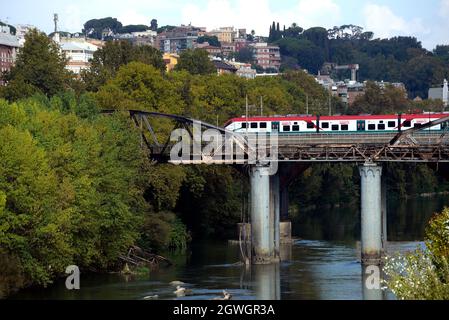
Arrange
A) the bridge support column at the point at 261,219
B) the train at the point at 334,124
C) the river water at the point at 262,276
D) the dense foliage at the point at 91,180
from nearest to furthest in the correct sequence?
1. the dense foliage at the point at 91,180
2. the river water at the point at 262,276
3. the bridge support column at the point at 261,219
4. the train at the point at 334,124

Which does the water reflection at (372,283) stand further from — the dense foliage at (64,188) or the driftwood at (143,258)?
the dense foliage at (64,188)

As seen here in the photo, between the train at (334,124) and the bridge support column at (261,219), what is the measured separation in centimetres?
2350

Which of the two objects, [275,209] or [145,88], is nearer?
[275,209]

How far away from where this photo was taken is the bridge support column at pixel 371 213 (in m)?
98.3

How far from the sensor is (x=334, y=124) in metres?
126

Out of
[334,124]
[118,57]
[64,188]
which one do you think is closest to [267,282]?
[64,188]

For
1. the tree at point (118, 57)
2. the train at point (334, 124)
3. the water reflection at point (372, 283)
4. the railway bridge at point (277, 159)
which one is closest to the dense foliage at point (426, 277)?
the water reflection at point (372, 283)

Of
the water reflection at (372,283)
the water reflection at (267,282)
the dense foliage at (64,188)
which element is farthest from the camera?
the water reflection at (267,282)

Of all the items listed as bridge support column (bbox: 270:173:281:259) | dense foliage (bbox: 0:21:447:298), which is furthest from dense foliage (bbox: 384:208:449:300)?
bridge support column (bbox: 270:173:281:259)

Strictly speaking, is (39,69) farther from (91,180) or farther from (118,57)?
(91,180)

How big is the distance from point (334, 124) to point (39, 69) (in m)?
33.6

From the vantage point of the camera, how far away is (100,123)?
102m

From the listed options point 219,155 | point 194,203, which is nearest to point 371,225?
point 219,155
